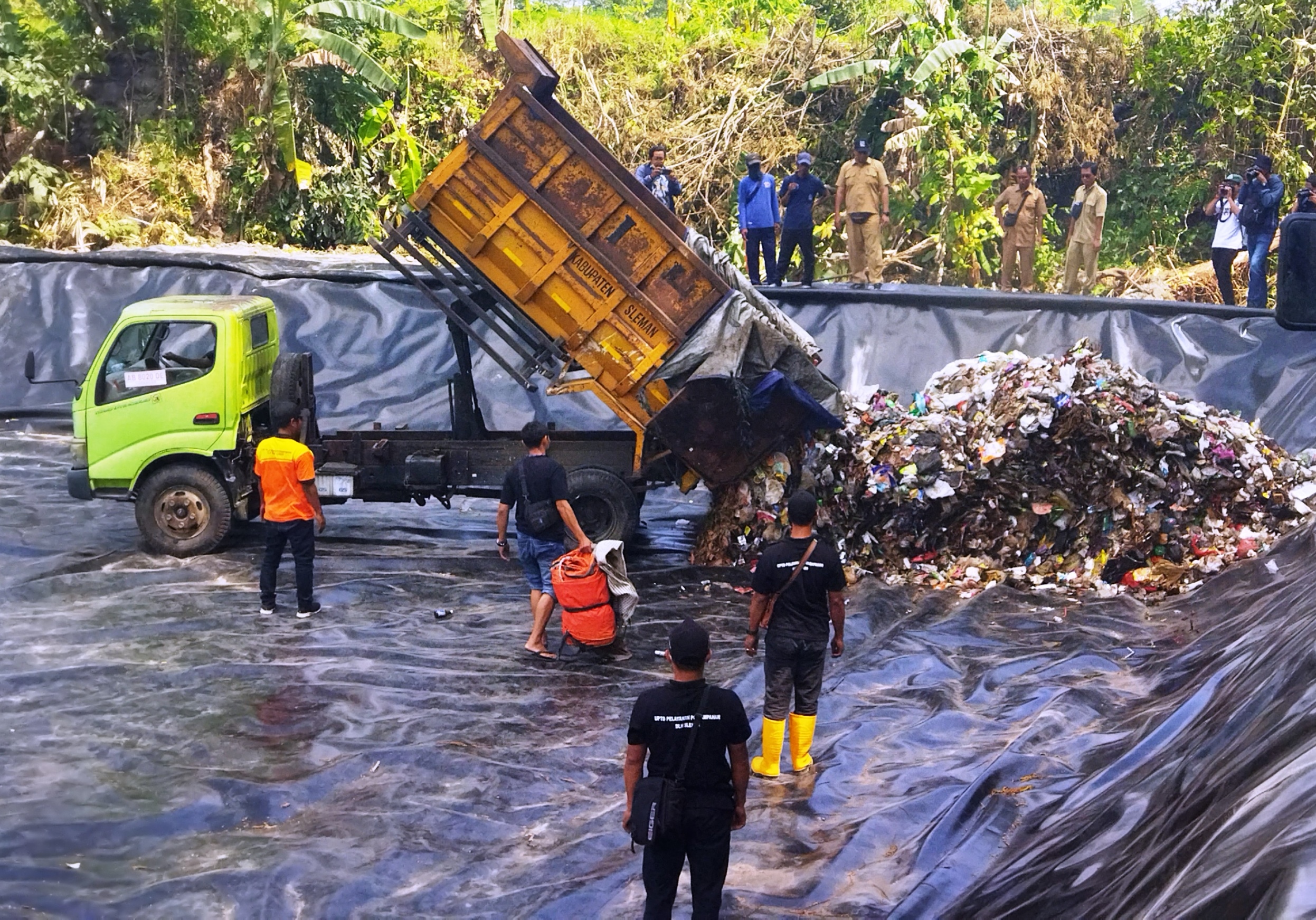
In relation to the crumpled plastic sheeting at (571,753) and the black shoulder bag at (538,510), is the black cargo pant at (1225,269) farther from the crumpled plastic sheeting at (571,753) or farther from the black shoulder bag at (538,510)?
the black shoulder bag at (538,510)

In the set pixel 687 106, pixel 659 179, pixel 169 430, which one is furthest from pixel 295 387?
pixel 687 106

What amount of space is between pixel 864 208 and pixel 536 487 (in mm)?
8754

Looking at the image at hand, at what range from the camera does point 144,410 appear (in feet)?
33.8

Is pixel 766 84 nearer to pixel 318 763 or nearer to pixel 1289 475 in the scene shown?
pixel 1289 475

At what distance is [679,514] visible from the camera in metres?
12.2

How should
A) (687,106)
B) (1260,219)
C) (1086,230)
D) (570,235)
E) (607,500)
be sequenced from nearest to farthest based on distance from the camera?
(570,235) < (607,500) < (1260,219) < (1086,230) < (687,106)

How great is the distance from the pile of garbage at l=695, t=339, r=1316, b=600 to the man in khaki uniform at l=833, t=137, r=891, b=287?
5.52 m

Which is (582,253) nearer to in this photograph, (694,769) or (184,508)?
(184,508)

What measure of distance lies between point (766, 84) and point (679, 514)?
11.7 meters

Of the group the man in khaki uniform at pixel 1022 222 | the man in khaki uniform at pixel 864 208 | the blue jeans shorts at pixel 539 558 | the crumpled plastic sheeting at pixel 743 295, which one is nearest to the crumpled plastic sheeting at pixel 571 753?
the blue jeans shorts at pixel 539 558

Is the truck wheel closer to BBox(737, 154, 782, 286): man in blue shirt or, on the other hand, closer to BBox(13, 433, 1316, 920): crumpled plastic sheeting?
BBox(13, 433, 1316, 920): crumpled plastic sheeting

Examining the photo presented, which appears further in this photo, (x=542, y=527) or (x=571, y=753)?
(x=542, y=527)

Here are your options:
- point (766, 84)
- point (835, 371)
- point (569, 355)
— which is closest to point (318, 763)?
point (569, 355)

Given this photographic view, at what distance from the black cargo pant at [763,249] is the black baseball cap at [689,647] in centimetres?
1104
